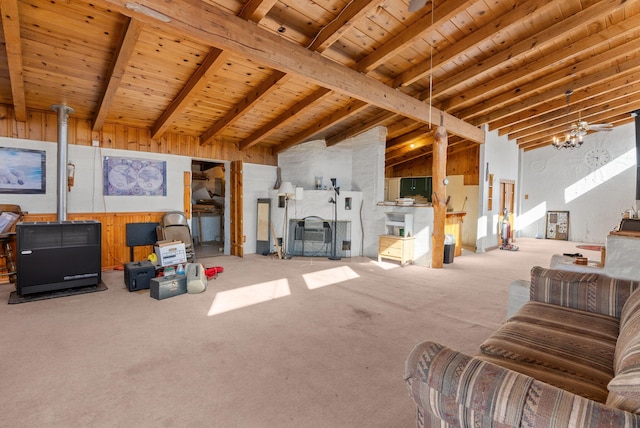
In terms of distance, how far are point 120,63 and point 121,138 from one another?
8.30ft

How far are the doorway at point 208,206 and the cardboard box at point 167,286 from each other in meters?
3.58

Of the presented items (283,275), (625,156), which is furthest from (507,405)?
(625,156)

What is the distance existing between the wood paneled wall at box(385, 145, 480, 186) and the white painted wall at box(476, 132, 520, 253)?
0.32m

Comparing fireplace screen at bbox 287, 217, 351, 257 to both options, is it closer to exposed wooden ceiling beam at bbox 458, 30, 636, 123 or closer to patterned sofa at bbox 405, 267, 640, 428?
exposed wooden ceiling beam at bbox 458, 30, 636, 123

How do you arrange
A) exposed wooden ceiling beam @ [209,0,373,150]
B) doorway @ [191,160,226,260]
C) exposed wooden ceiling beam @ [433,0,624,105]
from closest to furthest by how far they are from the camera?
exposed wooden ceiling beam @ [209,0,373,150]
exposed wooden ceiling beam @ [433,0,624,105]
doorway @ [191,160,226,260]

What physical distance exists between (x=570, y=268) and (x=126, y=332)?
4025 mm

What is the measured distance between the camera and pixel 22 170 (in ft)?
15.2

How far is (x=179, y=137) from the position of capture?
20.2 feet

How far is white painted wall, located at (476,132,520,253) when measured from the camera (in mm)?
7848

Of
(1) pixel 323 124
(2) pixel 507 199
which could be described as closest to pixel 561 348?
(1) pixel 323 124

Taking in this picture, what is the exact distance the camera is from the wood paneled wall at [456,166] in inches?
330

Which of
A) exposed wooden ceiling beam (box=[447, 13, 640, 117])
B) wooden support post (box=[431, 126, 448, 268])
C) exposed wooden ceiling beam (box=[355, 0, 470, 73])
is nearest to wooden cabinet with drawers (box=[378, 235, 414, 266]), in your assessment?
wooden support post (box=[431, 126, 448, 268])

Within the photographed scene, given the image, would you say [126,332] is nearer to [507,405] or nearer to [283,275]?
[283,275]

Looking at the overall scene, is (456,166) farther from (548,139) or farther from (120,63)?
(120,63)
